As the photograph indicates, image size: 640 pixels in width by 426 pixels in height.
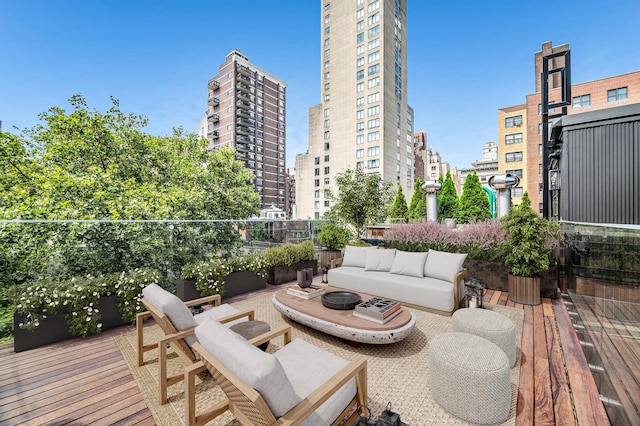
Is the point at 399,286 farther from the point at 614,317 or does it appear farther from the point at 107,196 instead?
the point at 107,196

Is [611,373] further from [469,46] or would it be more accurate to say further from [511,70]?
[469,46]

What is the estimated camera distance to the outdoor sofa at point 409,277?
3.71m

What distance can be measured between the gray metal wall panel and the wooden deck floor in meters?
1.51

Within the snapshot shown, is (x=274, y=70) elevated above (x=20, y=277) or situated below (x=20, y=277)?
above

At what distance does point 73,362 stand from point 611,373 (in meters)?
4.74

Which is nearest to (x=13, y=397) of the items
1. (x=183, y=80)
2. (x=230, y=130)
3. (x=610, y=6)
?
(x=610, y=6)

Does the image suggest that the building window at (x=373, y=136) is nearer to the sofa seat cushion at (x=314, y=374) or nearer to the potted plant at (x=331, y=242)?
the potted plant at (x=331, y=242)

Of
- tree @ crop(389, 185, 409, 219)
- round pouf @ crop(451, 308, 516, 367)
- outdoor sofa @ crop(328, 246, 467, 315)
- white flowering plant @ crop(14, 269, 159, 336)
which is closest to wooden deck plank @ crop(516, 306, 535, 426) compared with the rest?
round pouf @ crop(451, 308, 516, 367)

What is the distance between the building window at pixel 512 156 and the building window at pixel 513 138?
1085mm

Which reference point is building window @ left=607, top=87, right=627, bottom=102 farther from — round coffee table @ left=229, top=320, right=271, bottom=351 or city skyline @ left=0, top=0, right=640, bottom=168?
round coffee table @ left=229, top=320, right=271, bottom=351

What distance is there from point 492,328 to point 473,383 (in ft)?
2.62

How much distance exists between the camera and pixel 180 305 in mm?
2242

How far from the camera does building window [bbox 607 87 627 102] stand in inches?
756

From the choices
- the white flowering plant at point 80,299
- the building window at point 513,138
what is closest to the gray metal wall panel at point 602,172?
the white flowering plant at point 80,299
